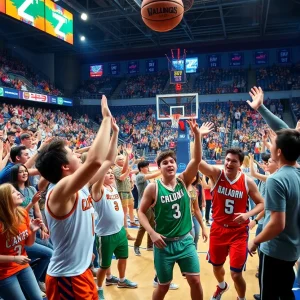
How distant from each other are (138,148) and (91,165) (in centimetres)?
2021

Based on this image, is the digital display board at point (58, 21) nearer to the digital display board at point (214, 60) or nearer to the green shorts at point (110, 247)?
the digital display board at point (214, 60)

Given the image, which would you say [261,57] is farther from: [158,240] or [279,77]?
[158,240]

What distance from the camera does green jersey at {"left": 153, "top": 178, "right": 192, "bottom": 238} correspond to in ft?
11.2

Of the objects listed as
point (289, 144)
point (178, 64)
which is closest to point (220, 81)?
point (178, 64)

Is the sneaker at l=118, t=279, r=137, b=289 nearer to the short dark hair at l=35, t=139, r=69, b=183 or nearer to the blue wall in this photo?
the short dark hair at l=35, t=139, r=69, b=183

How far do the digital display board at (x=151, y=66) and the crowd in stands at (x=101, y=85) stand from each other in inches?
113

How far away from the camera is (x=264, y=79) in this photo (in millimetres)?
25219

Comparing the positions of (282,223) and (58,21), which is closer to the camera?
(282,223)

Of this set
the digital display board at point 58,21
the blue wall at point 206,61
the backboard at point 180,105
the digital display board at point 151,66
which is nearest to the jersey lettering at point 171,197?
the backboard at point 180,105

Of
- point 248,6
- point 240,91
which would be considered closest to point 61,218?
point 248,6

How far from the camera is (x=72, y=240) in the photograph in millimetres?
2338

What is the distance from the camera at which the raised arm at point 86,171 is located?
1.94m

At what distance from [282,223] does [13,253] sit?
238 cm

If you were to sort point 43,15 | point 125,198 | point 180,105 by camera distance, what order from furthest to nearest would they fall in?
point 180,105, point 43,15, point 125,198
